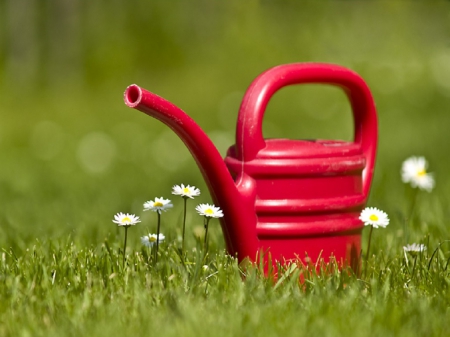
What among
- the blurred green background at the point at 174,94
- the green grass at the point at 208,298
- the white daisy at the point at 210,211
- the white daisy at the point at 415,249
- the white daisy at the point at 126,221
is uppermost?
the blurred green background at the point at 174,94

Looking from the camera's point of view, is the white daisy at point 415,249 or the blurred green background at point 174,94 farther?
the blurred green background at point 174,94

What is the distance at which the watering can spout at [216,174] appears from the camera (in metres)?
1.81

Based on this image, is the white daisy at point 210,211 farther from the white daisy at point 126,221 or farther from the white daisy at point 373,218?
the white daisy at point 373,218

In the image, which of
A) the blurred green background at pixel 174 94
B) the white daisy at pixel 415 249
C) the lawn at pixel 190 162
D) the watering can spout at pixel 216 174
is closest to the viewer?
the lawn at pixel 190 162

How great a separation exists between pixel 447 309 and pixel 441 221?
3.62 feet

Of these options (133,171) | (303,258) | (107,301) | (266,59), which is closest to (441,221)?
(303,258)

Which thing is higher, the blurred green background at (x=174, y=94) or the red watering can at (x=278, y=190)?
the blurred green background at (x=174, y=94)

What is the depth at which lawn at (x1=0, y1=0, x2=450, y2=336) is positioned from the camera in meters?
1.65

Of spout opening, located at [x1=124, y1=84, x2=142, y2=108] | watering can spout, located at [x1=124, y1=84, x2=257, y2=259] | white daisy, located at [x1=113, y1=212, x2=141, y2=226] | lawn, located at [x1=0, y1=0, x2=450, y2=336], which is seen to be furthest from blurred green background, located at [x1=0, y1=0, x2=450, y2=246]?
spout opening, located at [x1=124, y1=84, x2=142, y2=108]

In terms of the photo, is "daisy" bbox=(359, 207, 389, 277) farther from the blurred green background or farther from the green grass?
the blurred green background

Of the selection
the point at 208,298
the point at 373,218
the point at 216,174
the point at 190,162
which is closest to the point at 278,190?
the point at 216,174

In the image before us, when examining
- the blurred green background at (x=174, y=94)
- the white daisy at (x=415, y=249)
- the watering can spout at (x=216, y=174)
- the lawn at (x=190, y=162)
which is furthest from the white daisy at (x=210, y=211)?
the blurred green background at (x=174, y=94)

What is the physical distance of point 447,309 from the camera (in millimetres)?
1688

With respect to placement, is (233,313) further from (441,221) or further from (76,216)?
(76,216)
